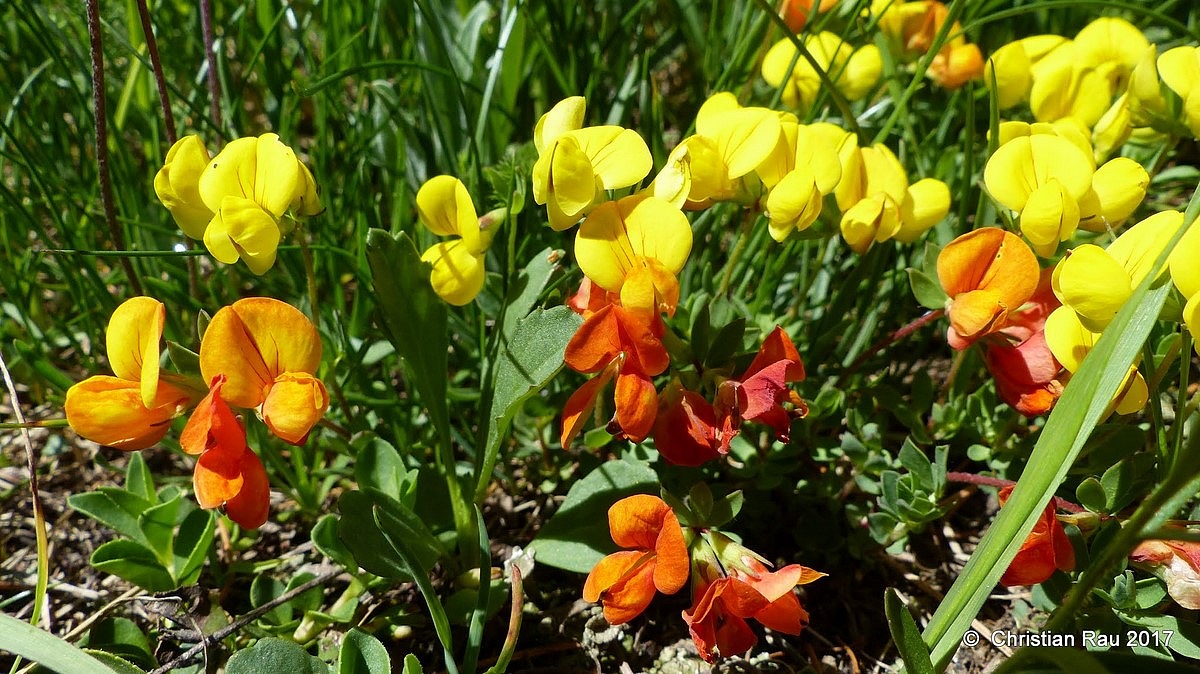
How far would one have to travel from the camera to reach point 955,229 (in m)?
2.04

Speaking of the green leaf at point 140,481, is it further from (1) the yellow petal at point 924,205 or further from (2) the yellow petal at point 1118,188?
(2) the yellow petal at point 1118,188

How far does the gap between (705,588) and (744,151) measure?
2.28 ft

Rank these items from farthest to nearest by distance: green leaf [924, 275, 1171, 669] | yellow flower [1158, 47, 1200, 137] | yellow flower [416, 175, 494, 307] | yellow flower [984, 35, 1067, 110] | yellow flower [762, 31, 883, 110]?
1. yellow flower [762, 31, 883, 110]
2. yellow flower [984, 35, 1067, 110]
3. yellow flower [1158, 47, 1200, 137]
4. yellow flower [416, 175, 494, 307]
5. green leaf [924, 275, 1171, 669]

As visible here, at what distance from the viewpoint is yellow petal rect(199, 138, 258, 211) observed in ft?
4.64

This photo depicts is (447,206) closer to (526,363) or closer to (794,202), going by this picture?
(526,363)

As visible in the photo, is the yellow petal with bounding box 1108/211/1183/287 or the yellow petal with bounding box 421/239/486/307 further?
the yellow petal with bounding box 421/239/486/307

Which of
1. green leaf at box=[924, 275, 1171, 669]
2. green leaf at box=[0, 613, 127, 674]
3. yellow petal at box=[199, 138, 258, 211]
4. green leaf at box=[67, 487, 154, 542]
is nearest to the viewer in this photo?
green leaf at box=[924, 275, 1171, 669]

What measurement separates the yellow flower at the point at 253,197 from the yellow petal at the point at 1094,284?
1.15 meters

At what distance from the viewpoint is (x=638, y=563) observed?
144 cm

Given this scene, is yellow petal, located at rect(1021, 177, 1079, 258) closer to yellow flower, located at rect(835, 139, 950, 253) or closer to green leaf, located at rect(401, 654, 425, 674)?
yellow flower, located at rect(835, 139, 950, 253)

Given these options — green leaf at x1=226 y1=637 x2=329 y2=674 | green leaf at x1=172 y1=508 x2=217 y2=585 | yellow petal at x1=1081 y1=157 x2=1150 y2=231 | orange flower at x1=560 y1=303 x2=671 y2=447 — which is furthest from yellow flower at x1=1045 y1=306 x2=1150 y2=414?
green leaf at x1=172 y1=508 x2=217 y2=585

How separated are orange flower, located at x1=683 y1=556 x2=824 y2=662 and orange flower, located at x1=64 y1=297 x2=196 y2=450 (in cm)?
85

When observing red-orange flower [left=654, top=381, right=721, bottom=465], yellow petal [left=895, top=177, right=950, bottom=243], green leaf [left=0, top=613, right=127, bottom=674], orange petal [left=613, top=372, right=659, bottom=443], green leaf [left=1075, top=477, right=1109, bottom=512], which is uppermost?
yellow petal [left=895, top=177, right=950, bottom=243]

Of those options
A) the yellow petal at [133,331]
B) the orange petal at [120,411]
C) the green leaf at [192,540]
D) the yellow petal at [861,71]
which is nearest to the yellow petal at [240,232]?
the yellow petal at [133,331]
